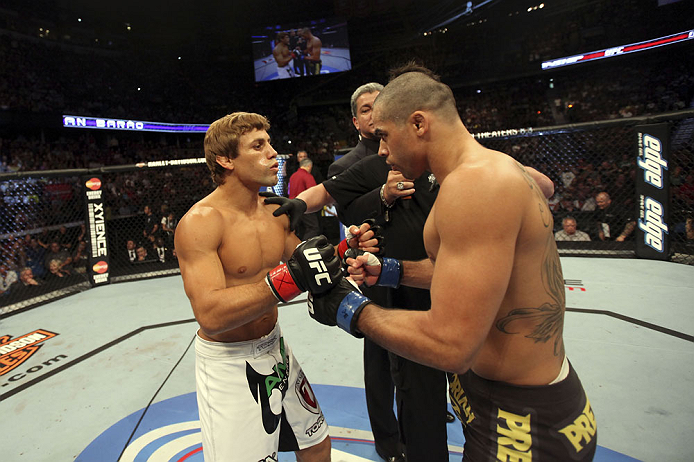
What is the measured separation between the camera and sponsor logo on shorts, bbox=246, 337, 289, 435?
148 cm

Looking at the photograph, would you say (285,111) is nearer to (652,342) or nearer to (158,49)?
(158,49)

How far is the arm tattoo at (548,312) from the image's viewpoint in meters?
1.06

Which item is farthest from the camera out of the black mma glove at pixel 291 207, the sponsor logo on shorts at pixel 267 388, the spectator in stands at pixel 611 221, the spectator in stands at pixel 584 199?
the spectator in stands at pixel 584 199

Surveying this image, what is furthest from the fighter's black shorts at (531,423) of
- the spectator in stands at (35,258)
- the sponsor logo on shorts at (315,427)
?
the spectator in stands at (35,258)

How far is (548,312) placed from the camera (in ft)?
3.55

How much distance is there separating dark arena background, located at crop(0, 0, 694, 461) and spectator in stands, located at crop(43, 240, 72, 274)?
0.09ft

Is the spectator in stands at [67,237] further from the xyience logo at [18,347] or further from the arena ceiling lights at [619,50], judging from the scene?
the arena ceiling lights at [619,50]

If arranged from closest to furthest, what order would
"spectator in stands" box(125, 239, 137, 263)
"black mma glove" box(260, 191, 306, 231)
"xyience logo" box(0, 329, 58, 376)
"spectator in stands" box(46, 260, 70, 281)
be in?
"black mma glove" box(260, 191, 306, 231) < "xyience logo" box(0, 329, 58, 376) < "spectator in stands" box(46, 260, 70, 281) < "spectator in stands" box(125, 239, 137, 263)

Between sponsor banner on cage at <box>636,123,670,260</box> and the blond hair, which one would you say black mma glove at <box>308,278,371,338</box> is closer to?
the blond hair

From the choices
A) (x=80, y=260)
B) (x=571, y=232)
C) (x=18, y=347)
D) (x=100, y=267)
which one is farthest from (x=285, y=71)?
(x=18, y=347)

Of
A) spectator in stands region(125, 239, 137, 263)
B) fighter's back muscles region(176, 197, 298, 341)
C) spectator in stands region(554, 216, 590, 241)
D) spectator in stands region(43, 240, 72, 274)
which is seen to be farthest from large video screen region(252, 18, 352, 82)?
fighter's back muscles region(176, 197, 298, 341)

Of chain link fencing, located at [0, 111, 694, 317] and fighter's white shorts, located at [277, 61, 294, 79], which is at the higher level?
fighter's white shorts, located at [277, 61, 294, 79]

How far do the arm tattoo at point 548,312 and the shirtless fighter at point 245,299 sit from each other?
0.53 meters

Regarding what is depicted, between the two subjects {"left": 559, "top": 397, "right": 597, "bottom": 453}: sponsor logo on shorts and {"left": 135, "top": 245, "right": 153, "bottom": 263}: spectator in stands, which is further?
{"left": 135, "top": 245, "right": 153, "bottom": 263}: spectator in stands
